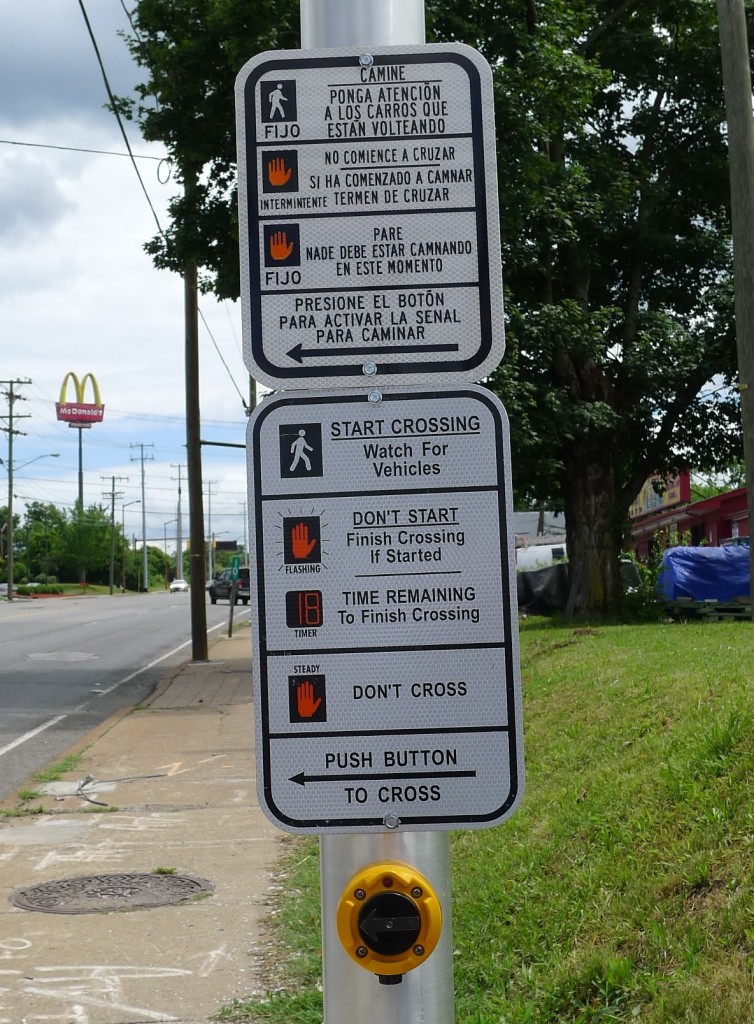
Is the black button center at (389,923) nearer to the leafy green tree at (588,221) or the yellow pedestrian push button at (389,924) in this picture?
the yellow pedestrian push button at (389,924)

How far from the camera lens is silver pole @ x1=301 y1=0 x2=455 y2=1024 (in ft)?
6.25

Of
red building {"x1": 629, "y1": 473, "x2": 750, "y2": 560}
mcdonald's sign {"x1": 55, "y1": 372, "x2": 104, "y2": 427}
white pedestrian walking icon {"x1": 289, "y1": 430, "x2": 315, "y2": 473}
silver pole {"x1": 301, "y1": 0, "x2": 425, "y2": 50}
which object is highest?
mcdonald's sign {"x1": 55, "y1": 372, "x2": 104, "y2": 427}

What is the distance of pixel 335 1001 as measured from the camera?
1932 mm

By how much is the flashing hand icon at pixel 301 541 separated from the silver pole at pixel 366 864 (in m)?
0.46

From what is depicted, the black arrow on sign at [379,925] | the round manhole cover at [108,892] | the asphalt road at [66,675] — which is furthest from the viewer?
the asphalt road at [66,675]

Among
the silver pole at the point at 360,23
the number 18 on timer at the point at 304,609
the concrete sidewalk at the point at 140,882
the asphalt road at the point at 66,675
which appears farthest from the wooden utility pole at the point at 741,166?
the number 18 on timer at the point at 304,609

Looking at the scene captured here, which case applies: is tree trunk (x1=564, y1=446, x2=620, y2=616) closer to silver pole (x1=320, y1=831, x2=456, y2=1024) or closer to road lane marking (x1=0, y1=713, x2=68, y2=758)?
road lane marking (x1=0, y1=713, x2=68, y2=758)

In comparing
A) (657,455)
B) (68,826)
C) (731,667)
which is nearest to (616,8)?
(657,455)

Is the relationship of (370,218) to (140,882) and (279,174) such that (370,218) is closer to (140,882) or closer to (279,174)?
(279,174)

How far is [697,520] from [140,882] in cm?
3841

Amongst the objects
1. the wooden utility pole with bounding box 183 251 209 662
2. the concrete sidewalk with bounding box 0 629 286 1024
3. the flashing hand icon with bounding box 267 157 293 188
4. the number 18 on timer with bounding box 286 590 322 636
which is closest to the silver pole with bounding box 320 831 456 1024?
the number 18 on timer with bounding box 286 590 322 636

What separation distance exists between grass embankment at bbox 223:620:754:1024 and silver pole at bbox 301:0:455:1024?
2.17 meters

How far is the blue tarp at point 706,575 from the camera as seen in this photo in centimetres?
2236

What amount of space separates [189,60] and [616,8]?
8756 millimetres
